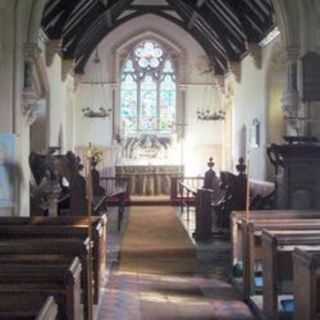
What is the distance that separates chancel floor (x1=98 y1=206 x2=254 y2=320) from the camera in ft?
18.9

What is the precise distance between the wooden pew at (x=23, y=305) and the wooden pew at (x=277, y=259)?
7.96 ft

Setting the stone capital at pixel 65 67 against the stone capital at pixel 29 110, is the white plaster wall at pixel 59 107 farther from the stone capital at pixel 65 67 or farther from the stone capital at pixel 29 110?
the stone capital at pixel 29 110

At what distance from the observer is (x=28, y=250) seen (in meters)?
4.48

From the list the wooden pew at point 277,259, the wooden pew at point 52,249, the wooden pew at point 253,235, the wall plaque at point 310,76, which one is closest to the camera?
the wooden pew at point 52,249

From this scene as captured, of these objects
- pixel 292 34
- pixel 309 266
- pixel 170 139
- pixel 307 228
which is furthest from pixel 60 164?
pixel 170 139

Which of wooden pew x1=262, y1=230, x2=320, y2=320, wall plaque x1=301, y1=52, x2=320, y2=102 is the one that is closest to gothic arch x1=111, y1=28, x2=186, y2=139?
wall plaque x1=301, y1=52, x2=320, y2=102

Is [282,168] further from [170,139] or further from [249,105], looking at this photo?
[170,139]

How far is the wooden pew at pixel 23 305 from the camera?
2635 mm

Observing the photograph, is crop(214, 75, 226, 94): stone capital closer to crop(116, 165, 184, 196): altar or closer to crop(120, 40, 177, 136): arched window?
crop(120, 40, 177, 136): arched window

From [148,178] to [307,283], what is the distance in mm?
14530

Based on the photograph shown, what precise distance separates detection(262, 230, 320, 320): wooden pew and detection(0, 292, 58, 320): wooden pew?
2.43 metres

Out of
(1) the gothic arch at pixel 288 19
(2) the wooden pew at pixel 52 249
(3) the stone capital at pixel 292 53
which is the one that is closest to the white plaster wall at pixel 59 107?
(1) the gothic arch at pixel 288 19

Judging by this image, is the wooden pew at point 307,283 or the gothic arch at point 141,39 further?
the gothic arch at point 141,39

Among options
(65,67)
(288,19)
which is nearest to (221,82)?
(65,67)
